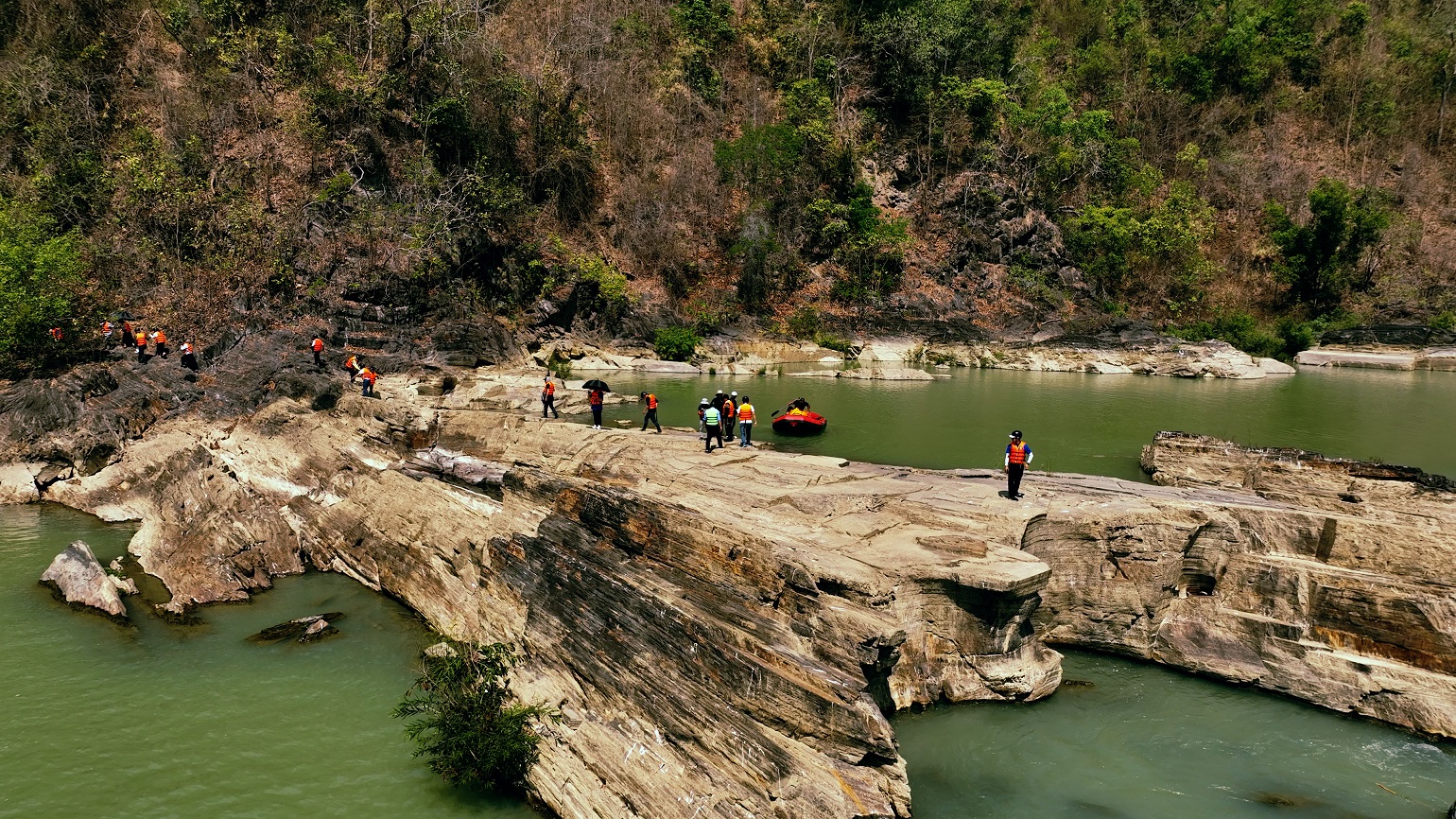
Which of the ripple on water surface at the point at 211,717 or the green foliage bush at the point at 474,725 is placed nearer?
the ripple on water surface at the point at 211,717

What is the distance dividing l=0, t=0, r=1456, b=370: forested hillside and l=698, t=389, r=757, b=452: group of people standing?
21.4 meters

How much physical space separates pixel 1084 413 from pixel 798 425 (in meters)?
12.9

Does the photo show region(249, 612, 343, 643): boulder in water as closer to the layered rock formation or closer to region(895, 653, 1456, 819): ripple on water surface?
the layered rock formation

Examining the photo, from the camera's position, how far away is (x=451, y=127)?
38500mm

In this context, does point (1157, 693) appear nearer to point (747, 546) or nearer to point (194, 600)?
point (747, 546)

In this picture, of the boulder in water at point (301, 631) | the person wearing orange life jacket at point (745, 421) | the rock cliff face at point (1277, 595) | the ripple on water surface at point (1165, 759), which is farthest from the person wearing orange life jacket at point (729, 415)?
the ripple on water surface at point (1165, 759)

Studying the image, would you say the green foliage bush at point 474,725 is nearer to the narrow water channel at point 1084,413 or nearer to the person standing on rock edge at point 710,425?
the person standing on rock edge at point 710,425

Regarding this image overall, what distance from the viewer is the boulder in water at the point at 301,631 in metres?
11.2

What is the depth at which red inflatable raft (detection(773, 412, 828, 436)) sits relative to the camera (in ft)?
74.3

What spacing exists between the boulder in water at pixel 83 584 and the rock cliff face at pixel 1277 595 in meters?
Answer: 15.0

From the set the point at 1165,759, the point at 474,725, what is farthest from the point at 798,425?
the point at 474,725

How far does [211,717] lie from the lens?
9195 millimetres

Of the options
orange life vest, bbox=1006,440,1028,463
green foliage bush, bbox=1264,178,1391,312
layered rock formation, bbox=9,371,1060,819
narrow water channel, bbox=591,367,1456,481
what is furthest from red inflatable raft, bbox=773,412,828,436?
green foliage bush, bbox=1264,178,1391,312

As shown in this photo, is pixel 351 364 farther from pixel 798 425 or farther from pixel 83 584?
pixel 798 425
